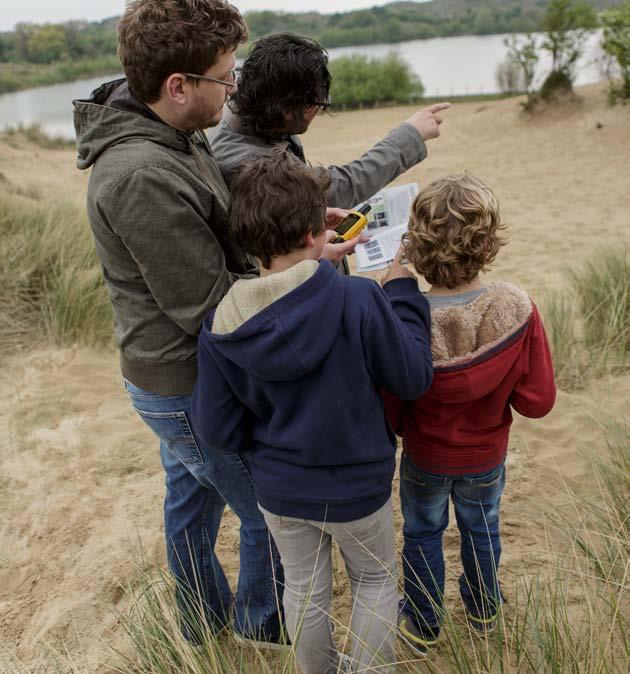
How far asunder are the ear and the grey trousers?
98 centimetres

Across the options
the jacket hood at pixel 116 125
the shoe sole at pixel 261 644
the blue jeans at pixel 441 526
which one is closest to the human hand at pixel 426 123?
the jacket hood at pixel 116 125

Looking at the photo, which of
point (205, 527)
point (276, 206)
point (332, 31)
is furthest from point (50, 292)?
point (332, 31)

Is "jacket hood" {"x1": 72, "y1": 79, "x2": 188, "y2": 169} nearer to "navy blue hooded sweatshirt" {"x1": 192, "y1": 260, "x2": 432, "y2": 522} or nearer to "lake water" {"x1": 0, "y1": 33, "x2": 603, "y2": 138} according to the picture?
"navy blue hooded sweatshirt" {"x1": 192, "y1": 260, "x2": 432, "y2": 522}

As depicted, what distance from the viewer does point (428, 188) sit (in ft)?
5.45

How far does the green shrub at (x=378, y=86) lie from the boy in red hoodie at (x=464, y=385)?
2302 cm

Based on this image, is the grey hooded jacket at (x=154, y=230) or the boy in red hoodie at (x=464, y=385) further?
the boy in red hoodie at (x=464, y=385)

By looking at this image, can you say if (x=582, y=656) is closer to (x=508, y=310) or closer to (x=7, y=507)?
(x=508, y=310)

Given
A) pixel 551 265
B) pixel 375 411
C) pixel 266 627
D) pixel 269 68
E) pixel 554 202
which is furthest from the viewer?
pixel 554 202

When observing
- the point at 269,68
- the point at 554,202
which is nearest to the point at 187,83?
the point at 269,68

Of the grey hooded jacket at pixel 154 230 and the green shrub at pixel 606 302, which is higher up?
the grey hooded jacket at pixel 154 230

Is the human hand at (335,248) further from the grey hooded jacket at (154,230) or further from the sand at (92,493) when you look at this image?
the sand at (92,493)

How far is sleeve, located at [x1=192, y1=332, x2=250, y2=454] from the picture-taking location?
1.49 m

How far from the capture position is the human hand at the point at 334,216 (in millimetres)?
1872

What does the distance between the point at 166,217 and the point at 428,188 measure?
2.16 feet
